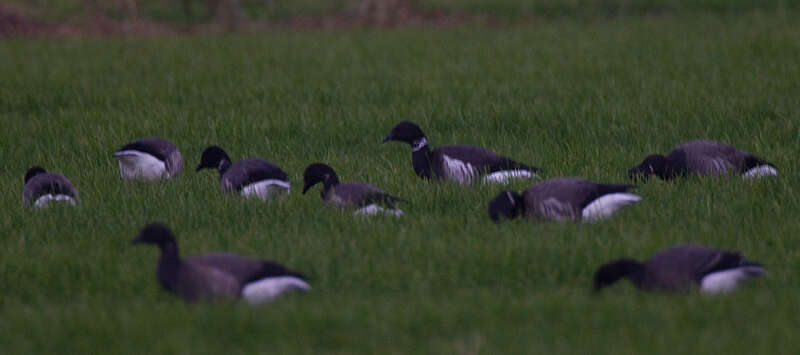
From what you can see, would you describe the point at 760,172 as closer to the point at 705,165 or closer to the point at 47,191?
the point at 705,165

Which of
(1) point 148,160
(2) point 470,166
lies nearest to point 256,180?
(1) point 148,160

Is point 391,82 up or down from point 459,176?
up

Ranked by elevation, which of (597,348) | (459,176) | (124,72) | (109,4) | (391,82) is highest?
(109,4)

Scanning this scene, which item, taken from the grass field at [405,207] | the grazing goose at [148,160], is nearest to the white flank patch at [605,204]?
the grass field at [405,207]

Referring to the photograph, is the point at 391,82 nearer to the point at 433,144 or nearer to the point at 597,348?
the point at 433,144

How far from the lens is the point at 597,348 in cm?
482

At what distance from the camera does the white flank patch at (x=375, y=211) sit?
7.52 meters

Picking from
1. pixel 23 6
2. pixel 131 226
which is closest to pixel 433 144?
pixel 131 226

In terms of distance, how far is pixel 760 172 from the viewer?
28.5ft

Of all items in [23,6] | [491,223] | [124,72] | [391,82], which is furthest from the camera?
[23,6]

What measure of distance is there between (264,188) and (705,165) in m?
4.31

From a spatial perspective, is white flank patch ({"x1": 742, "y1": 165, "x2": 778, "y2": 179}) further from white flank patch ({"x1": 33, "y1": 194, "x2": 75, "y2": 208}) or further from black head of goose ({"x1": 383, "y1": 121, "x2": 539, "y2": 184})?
white flank patch ({"x1": 33, "y1": 194, "x2": 75, "y2": 208})

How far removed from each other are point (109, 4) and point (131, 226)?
25832 millimetres

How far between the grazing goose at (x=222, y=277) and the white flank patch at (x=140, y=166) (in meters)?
3.55
